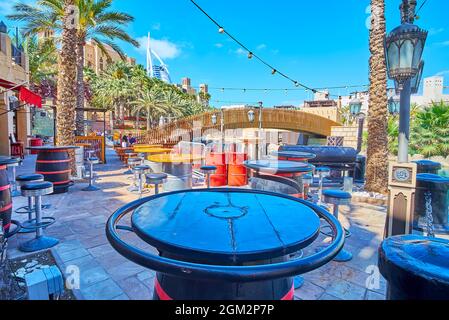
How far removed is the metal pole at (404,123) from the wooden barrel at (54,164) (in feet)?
22.9

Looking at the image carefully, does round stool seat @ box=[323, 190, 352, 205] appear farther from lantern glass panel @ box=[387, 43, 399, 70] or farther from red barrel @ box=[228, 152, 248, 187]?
red barrel @ box=[228, 152, 248, 187]

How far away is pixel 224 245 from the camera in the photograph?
1.29 metres

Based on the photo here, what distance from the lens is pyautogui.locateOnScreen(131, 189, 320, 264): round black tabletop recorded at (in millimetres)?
1269

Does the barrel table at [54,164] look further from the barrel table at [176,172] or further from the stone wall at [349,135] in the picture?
the stone wall at [349,135]

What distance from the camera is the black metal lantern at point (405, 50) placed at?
131 inches

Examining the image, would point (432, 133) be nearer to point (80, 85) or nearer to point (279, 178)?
point (279, 178)

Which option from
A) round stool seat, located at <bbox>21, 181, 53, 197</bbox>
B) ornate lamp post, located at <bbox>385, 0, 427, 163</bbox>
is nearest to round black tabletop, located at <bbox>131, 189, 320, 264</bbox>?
round stool seat, located at <bbox>21, 181, 53, 197</bbox>

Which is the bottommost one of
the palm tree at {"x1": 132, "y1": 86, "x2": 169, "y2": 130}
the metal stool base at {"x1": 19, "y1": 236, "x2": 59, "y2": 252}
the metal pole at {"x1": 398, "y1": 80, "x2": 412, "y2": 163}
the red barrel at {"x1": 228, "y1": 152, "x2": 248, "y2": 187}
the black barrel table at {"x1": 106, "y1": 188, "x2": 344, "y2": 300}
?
the metal stool base at {"x1": 19, "y1": 236, "x2": 59, "y2": 252}

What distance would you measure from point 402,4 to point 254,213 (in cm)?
422

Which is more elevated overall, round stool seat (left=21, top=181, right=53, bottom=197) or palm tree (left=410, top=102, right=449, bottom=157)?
palm tree (left=410, top=102, right=449, bottom=157)

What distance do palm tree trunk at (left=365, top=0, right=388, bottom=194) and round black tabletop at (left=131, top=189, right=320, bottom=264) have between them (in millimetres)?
6119

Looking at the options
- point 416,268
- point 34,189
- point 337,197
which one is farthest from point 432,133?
point 34,189

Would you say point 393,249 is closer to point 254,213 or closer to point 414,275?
point 414,275

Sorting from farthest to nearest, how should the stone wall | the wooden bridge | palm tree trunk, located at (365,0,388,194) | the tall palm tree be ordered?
the wooden bridge → the stone wall → the tall palm tree → palm tree trunk, located at (365,0,388,194)
